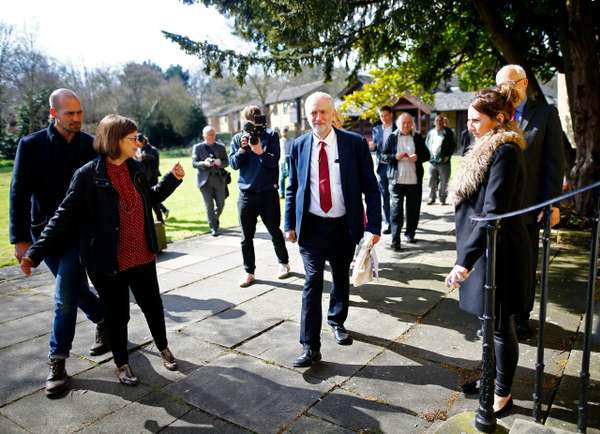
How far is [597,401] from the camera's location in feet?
9.12

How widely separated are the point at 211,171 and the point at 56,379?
591 centimetres

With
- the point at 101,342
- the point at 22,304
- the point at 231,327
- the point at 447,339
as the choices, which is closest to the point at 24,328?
the point at 22,304

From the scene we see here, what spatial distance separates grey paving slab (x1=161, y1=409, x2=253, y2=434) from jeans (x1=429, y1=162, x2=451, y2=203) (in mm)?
8818

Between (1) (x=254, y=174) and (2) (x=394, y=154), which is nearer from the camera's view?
(1) (x=254, y=174)

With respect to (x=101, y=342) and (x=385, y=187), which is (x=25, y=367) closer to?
(x=101, y=342)

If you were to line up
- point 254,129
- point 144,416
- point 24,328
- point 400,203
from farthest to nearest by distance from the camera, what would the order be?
point 400,203 < point 254,129 < point 24,328 < point 144,416

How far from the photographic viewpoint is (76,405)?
10.0ft

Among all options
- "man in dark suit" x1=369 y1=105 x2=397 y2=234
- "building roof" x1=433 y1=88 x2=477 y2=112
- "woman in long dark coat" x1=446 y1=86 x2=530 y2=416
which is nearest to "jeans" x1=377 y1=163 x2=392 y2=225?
"man in dark suit" x1=369 y1=105 x2=397 y2=234

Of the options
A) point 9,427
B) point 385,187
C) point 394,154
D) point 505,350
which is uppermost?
point 394,154

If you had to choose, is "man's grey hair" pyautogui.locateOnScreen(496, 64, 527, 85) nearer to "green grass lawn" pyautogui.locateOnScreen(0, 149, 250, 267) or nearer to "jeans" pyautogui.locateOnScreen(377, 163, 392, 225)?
"jeans" pyautogui.locateOnScreen(377, 163, 392, 225)

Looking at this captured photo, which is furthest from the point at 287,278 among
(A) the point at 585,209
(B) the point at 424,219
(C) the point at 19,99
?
(C) the point at 19,99

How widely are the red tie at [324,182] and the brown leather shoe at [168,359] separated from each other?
5.37 ft

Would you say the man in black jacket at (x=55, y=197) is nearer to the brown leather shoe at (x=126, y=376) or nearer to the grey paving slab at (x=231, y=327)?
the brown leather shoe at (x=126, y=376)

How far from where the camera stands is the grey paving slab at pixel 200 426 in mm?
2707
